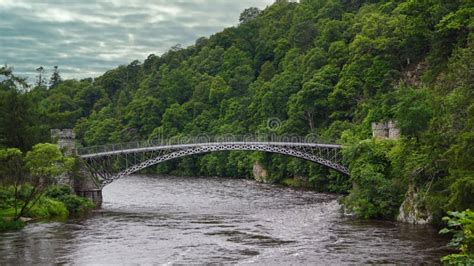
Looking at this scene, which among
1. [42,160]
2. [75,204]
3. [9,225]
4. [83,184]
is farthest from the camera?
[83,184]

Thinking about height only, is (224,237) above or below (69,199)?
below

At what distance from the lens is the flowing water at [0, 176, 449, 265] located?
112 feet

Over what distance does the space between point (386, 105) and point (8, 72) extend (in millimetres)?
39248

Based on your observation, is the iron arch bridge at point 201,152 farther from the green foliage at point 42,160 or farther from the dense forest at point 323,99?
the green foliage at point 42,160

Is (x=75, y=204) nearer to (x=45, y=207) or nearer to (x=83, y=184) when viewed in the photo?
(x=45, y=207)

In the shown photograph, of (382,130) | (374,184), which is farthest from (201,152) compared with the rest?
(374,184)

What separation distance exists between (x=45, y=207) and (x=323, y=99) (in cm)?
4745

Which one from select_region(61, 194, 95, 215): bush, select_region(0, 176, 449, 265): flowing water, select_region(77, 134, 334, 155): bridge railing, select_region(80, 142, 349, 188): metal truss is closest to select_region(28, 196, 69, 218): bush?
select_region(61, 194, 95, 215): bush

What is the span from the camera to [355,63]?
8425 cm

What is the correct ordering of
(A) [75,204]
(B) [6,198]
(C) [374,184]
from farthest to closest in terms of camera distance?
(A) [75,204]
(B) [6,198]
(C) [374,184]

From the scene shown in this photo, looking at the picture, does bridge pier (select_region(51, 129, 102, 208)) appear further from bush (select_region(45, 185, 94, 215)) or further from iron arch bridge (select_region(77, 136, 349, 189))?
bush (select_region(45, 185, 94, 215))

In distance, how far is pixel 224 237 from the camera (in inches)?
1633

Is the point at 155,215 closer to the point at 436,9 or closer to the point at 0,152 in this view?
the point at 0,152

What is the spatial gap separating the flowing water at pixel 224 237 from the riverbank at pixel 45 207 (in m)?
1.62
